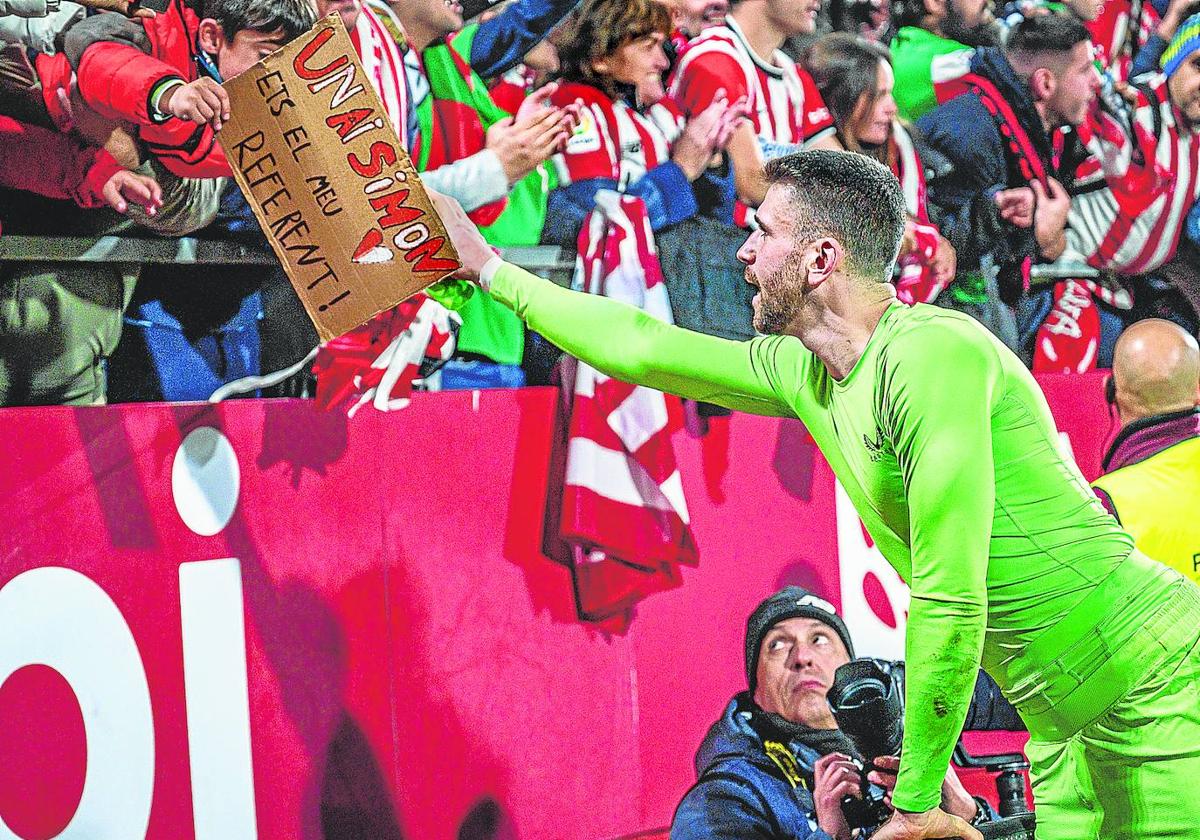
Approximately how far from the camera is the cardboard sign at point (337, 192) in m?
2.23

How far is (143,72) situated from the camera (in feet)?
8.68

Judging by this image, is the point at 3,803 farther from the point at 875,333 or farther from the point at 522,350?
the point at 875,333

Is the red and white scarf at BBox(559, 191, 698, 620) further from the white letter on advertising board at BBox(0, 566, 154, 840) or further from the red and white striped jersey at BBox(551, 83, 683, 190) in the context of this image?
the white letter on advertising board at BBox(0, 566, 154, 840)

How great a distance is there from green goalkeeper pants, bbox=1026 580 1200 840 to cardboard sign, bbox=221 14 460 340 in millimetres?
1299

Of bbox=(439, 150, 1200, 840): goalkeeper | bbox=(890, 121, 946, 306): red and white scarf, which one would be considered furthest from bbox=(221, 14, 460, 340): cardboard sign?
bbox=(890, 121, 946, 306): red and white scarf

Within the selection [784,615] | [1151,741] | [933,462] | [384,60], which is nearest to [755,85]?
[384,60]

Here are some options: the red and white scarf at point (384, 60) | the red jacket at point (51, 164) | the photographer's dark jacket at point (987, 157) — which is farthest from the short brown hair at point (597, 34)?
the red jacket at point (51, 164)

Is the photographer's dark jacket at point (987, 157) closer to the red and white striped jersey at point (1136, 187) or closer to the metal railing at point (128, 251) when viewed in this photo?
the red and white striped jersey at point (1136, 187)

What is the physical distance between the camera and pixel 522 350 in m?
3.16

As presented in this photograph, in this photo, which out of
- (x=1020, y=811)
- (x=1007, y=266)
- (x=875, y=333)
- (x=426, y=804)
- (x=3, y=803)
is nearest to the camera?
(x=875, y=333)

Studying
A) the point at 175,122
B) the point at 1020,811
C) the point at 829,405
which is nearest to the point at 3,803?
the point at 175,122

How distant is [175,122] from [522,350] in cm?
95

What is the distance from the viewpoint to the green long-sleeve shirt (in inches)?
70.5

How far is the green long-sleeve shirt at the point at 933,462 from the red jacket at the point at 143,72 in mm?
849
